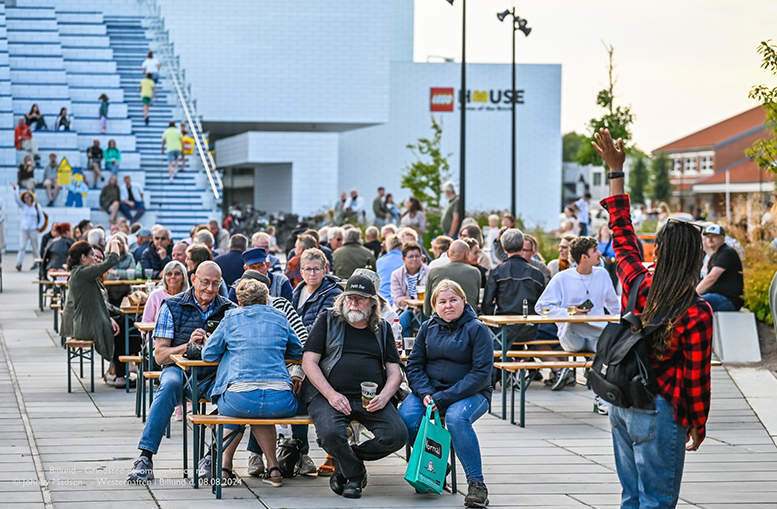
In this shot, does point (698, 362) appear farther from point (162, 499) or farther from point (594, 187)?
point (594, 187)

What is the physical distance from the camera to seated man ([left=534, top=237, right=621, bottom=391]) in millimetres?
9852

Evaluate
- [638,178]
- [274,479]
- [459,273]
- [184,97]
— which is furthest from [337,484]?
[638,178]

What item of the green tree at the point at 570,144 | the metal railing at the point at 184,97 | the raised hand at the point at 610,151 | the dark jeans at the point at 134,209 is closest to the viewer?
the raised hand at the point at 610,151

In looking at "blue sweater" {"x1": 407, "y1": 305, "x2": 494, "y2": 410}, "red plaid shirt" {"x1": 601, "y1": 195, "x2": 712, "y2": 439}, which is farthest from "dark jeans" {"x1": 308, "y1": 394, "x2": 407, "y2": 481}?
"red plaid shirt" {"x1": 601, "y1": 195, "x2": 712, "y2": 439}

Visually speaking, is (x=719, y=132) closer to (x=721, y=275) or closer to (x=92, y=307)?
(x=721, y=275)

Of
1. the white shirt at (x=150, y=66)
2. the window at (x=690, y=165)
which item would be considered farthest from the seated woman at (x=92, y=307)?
the window at (x=690, y=165)

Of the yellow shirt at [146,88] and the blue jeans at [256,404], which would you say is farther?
the yellow shirt at [146,88]

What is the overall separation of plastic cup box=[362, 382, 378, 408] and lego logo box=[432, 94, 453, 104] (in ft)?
122

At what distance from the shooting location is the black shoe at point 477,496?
259 inches

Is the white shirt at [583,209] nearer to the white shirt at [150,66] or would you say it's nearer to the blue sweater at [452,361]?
the white shirt at [150,66]

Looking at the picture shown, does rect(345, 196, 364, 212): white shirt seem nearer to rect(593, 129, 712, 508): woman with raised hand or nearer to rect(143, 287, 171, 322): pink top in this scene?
rect(143, 287, 171, 322): pink top

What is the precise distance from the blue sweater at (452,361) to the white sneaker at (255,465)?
1.17 m

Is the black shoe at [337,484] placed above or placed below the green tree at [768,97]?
below

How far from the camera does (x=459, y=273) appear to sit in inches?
424
